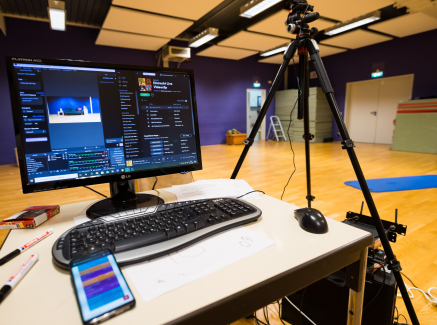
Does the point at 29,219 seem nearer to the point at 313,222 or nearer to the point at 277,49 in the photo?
the point at 313,222

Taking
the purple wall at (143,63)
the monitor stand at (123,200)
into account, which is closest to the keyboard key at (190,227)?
the monitor stand at (123,200)

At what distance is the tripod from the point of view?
914 millimetres

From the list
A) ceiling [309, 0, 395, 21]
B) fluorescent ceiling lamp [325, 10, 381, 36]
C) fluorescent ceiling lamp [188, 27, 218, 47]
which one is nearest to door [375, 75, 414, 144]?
fluorescent ceiling lamp [325, 10, 381, 36]

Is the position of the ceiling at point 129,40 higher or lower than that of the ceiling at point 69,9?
lower

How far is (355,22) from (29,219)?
6.07 meters

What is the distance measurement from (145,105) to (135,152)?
0.16m

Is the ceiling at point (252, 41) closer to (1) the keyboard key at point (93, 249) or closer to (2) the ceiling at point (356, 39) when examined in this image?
(2) the ceiling at point (356, 39)

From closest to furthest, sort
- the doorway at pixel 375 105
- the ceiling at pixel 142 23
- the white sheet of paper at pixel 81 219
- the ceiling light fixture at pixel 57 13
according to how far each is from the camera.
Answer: the white sheet of paper at pixel 81 219 → the ceiling light fixture at pixel 57 13 → the ceiling at pixel 142 23 → the doorway at pixel 375 105

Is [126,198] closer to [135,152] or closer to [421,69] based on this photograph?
[135,152]

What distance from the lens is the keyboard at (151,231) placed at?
0.50 meters

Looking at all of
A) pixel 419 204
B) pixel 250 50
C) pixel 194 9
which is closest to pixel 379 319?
pixel 419 204

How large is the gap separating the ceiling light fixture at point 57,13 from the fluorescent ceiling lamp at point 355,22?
508 centimetres

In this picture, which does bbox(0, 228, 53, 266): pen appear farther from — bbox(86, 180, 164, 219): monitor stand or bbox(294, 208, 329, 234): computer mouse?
bbox(294, 208, 329, 234): computer mouse

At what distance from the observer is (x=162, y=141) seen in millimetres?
848
